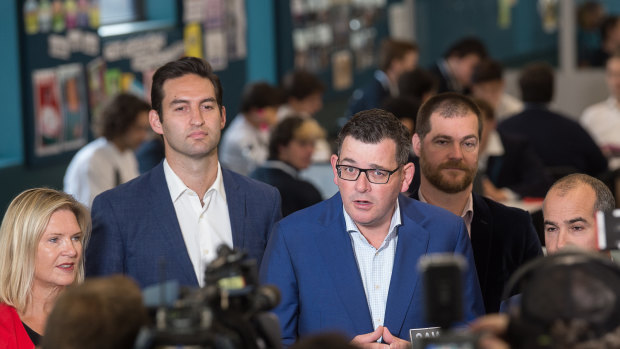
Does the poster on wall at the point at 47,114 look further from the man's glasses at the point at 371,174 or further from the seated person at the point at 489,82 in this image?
the man's glasses at the point at 371,174

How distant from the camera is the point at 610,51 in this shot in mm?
10977

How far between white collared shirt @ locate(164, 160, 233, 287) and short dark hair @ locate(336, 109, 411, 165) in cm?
51

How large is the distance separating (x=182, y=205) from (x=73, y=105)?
4.25 m

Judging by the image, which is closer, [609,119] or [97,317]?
[97,317]

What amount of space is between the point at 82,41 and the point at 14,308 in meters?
4.60

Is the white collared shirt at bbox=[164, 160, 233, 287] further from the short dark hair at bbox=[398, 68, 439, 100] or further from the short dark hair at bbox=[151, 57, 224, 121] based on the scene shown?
the short dark hair at bbox=[398, 68, 439, 100]

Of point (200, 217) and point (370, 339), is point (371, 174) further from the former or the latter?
point (200, 217)

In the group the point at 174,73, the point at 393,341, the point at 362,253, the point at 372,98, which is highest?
the point at 174,73

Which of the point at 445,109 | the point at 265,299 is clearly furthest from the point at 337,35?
the point at 265,299

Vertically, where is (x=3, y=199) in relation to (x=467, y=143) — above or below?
below

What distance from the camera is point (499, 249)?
3.39m

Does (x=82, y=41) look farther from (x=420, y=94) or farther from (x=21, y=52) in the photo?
(x=420, y=94)

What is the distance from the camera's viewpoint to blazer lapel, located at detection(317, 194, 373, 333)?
9.29ft

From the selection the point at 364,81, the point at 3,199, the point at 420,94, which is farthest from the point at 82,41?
the point at 364,81
